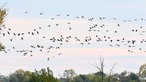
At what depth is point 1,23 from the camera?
73.9 metres

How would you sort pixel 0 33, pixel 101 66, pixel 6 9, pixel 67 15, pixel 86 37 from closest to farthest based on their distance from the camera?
pixel 67 15, pixel 86 37, pixel 0 33, pixel 6 9, pixel 101 66

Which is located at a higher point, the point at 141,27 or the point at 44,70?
the point at 141,27

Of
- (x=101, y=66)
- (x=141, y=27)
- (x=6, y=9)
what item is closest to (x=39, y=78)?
(x=141, y=27)

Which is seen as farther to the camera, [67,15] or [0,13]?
[0,13]

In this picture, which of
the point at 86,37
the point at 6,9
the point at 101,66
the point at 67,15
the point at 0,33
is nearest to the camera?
the point at 67,15

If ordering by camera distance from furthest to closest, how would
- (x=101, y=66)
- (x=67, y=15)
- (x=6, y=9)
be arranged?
(x=101, y=66)
(x=6, y=9)
(x=67, y=15)

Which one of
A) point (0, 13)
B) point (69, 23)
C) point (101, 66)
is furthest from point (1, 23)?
point (101, 66)

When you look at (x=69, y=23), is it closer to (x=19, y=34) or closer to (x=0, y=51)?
(x=19, y=34)

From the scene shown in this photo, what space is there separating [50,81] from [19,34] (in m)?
7.17

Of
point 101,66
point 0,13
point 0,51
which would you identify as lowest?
point 101,66

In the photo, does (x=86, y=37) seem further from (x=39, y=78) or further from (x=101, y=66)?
(x=101, y=66)

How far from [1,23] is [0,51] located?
3.48 meters

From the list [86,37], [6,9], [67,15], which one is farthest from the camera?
[6,9]

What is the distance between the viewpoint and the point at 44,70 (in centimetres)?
5644
